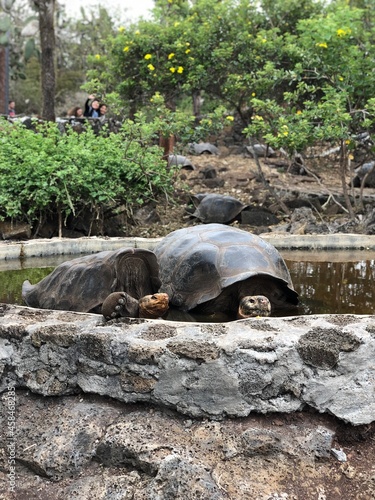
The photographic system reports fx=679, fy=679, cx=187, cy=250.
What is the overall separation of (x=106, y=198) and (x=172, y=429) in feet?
16.3

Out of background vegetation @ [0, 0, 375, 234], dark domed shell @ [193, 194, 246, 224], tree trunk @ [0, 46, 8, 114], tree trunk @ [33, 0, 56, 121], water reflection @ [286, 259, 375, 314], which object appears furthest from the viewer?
tree trunk @ [0, 46, 8, 114]

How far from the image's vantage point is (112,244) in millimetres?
5602

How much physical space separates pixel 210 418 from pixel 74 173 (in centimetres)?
500

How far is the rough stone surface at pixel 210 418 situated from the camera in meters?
2.58

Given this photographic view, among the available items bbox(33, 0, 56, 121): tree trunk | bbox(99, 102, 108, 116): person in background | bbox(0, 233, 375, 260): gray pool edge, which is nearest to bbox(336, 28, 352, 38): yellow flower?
bbox(0, 233, 375, 260): gray pool edge

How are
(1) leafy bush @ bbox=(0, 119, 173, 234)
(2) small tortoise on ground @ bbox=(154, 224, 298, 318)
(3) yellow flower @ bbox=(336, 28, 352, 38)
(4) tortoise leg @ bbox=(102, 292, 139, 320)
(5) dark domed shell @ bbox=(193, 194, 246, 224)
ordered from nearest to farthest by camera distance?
(4) tortoise leg @ bbox=(102, 292, 139, 320) < (2) small tortoise on ground @ bbox=(154, 224, 298, 318) < (1) leafy bush @ bbox=(0, 119, 173, 234) < (3) yellow flower @ bbox=(336, 28, 352, 38) < (5) dark domed shell @ bbox=(193, 194, 246, 224)

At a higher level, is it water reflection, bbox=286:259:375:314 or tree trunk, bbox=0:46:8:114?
tree trunk, bbox=0:46:8:114

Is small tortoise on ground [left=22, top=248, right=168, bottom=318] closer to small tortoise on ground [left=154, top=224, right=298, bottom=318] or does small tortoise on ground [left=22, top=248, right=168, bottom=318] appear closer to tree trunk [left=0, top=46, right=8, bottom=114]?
small tortoise on ground [left=154, top=224, right=298, bottom=318]

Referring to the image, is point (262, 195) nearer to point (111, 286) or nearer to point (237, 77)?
point (237, 77)

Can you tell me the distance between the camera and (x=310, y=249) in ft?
18.9

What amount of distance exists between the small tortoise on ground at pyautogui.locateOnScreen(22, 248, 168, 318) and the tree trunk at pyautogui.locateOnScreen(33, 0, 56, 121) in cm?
824

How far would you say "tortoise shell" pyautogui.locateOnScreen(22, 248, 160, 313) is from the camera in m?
3.21

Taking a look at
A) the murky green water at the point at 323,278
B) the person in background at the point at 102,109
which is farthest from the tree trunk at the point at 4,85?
the murky green water at the point at 323,278

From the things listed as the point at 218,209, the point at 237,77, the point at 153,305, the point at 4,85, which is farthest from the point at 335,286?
the point at 4,85
